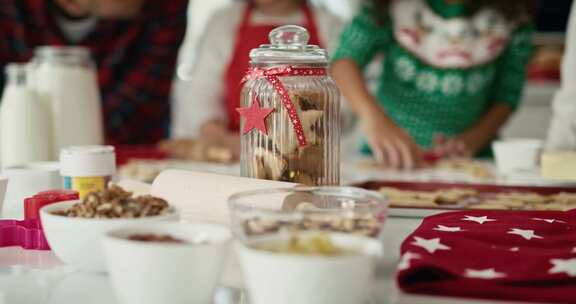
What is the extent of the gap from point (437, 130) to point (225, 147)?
28.9 inches

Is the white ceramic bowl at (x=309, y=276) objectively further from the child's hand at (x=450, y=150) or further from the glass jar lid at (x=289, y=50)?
the child's hand at (x=450, y=150)

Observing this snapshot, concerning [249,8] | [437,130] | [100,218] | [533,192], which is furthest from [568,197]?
[249,8]

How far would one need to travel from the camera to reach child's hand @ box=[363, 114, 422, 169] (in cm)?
159

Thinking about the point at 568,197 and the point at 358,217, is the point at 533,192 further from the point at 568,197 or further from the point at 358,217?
the point at 358,217

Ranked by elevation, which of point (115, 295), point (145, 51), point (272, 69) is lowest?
point (115, 295)

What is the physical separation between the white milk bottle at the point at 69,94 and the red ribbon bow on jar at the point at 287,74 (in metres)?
0.69

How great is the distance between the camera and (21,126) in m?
1.35

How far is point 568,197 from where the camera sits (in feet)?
3.69

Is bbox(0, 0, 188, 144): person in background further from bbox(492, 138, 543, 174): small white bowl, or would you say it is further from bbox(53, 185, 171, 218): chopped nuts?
bbox(53, 185, 171, 218): chopped nuts

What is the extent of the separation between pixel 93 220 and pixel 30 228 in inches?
8.1

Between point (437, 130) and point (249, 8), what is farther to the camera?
point (249, 8)

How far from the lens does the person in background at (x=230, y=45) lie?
242 centimetres

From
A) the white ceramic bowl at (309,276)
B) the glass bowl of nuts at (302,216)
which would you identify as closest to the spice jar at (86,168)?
the glass bowl of nuts at (302,216)

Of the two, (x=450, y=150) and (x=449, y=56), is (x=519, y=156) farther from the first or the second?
(x=449, y=56)
